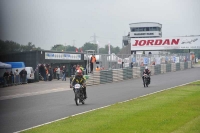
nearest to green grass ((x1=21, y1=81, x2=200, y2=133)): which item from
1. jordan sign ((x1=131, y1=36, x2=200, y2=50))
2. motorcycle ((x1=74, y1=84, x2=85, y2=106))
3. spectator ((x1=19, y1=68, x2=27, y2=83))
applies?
motorcycle ((x1=74, y1=84, x2=85, y2=106))

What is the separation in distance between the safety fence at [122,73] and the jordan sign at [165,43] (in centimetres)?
1099

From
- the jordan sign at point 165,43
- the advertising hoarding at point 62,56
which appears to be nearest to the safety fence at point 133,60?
the advertising hoarding at point 62,56

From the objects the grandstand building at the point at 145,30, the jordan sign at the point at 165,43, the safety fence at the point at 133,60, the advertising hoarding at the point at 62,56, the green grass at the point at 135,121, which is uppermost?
the grandstand building at the point at 145,30

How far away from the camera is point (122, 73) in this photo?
4191 cm

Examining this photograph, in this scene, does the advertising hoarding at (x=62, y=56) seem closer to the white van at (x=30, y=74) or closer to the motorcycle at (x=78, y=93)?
the white van at (x=30, y=74)

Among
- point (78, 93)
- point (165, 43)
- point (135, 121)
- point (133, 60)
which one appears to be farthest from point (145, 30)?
point (135, 121)

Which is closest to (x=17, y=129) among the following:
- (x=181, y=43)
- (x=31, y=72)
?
(x=31, y=72)

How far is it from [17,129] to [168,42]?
2484 inches

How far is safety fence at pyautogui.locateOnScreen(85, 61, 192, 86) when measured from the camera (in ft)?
118

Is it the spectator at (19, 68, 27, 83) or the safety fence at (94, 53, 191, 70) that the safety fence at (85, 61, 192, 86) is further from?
the spectator at (19, 68, 27, 83)

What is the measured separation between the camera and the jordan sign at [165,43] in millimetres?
69500

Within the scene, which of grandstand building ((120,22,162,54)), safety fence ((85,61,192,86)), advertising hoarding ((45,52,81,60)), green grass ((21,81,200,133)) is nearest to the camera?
green grass ((21,81,200,133))

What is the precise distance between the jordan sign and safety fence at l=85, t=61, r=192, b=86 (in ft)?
36.1

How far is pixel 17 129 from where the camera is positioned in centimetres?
1193
